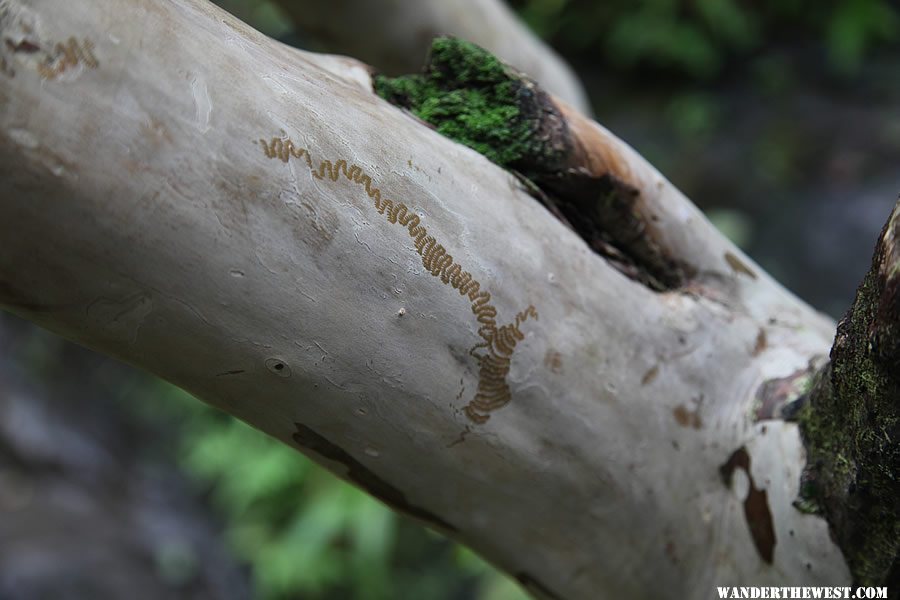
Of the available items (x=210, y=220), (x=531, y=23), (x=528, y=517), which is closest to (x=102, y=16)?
(x=210, y=220)

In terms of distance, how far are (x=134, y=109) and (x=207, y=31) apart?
4.6 inches

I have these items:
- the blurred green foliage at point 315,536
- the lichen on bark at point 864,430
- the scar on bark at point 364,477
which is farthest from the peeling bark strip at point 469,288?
the blurred green foliage at point 315,536

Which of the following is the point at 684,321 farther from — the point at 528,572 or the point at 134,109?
the point at 134,109

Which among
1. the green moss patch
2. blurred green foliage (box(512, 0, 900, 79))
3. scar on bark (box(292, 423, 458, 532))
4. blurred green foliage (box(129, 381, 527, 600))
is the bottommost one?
blurred green foliage (box(129, 381, 527, 600))

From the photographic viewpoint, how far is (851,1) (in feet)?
14.7

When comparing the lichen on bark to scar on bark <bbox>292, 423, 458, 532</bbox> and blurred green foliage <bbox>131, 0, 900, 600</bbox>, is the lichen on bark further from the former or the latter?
blurred green foliage <bbox>131, 0, 900, 600</bbox>

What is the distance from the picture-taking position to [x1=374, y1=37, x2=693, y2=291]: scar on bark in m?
0.96

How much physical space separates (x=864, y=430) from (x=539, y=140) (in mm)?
487

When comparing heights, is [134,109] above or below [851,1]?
below

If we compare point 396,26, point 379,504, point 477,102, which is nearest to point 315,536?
point 379,504

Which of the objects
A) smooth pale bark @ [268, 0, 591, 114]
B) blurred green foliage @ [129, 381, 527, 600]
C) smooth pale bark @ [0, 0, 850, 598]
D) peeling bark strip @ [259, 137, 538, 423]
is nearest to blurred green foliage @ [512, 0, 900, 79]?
smooth pale bark @ [268, 0, 591, 114]

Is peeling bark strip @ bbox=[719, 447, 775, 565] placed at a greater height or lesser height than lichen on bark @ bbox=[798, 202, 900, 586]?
lesser

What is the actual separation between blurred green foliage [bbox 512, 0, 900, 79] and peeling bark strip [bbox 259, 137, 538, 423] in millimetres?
4339

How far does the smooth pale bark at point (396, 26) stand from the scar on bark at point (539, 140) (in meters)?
1.04
